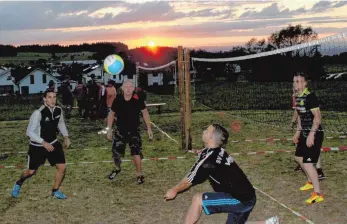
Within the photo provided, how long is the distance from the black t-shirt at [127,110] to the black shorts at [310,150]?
332cm

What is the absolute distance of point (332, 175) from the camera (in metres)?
9.58

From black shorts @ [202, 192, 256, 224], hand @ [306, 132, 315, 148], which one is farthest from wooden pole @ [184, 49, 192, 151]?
black shorts @ [202, 192, 256, 224]

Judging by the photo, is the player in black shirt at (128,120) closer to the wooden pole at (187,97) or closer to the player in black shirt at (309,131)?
the wooden pole at (187,97)

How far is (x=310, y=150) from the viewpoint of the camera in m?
7.42

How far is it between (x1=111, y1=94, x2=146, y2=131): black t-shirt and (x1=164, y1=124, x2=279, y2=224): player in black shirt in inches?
168

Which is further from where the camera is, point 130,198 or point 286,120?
point 286,120

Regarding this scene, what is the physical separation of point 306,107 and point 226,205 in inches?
128

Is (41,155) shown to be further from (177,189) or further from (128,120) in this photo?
(177,189)

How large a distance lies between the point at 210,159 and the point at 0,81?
5009 inches

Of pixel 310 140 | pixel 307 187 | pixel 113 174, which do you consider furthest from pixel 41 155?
pixel 307 187

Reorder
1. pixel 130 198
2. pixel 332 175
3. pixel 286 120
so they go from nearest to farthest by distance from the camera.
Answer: pixel 130 198 < pixel 332 175 < pixel 286 120

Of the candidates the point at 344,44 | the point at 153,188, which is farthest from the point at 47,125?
the point at 344,44

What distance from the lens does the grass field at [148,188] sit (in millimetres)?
7197

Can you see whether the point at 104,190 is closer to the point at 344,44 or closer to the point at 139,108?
the point at 139,108
